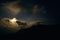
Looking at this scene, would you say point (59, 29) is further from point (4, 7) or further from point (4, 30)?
point (4, 7)

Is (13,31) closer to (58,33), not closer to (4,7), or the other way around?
(4,7)

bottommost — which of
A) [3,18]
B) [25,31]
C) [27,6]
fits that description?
[25,31]

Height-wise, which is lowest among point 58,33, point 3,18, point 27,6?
point 58,33

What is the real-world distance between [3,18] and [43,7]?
1005 millimetres

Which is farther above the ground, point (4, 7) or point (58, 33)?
point (4, 7)

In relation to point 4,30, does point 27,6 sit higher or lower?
higher

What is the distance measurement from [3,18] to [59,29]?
1.32m

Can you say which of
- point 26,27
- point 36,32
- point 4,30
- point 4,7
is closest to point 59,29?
point 36,32

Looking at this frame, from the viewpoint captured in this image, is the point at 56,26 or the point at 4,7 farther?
the point at 4,7

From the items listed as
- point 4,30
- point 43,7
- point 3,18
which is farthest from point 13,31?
point 43,7

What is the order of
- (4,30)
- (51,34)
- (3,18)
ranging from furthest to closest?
(3,18) → (4,30) → (51,34)

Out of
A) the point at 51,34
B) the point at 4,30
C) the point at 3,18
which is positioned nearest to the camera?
the point at 51,34

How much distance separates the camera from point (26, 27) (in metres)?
2.79

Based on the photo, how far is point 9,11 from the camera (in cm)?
304
